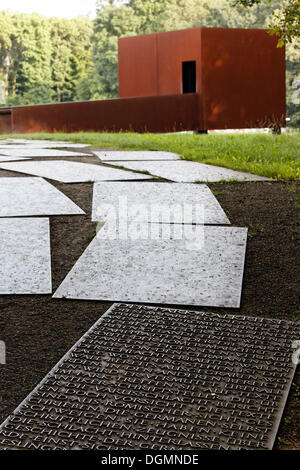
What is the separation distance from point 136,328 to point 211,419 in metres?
0.67

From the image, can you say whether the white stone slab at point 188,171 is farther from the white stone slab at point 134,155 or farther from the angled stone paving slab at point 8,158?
the angled stone paving slab at point 8,158

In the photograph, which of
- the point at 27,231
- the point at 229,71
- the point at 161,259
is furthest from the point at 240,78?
the point at 161,259

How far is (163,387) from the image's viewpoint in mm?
2053

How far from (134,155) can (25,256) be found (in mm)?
3263

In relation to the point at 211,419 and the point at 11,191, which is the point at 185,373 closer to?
the point at 211,419

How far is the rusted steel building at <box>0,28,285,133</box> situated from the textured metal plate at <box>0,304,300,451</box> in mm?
11826

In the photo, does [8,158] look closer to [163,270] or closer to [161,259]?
[161,259]

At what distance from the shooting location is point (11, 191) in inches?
166

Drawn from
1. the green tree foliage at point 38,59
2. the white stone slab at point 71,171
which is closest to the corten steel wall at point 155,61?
the white stone slab at point 71,171

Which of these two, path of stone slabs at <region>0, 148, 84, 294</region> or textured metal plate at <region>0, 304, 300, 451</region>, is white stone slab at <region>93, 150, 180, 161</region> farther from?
textured metal plate at <region>0, 304, 300, 451</region>

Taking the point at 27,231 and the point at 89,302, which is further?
the point at 27,231

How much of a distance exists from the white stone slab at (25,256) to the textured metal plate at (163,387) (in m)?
0.50

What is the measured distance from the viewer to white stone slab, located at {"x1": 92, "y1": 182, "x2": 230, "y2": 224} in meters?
3.64

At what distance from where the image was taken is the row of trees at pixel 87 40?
38.0m
